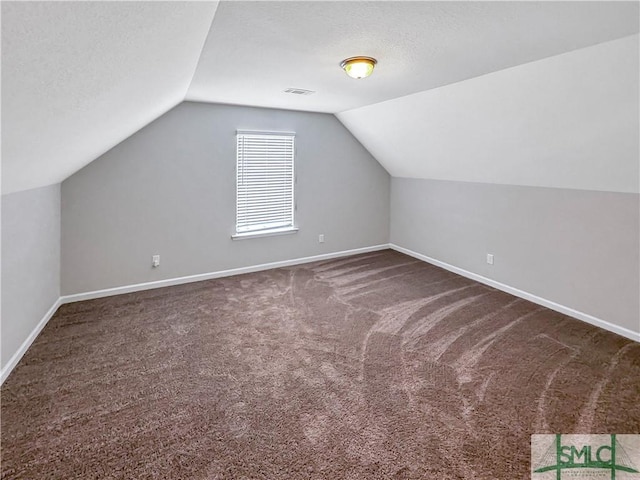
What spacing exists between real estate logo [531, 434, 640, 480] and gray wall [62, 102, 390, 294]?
3.86 meters

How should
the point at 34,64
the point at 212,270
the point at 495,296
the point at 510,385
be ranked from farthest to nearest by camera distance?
the point at 212,270, the point at 495,296, the point at 510,385, the point at 34,64

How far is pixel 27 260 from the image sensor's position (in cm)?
289

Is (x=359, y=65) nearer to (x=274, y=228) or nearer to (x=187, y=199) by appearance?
(x=187, y=199)

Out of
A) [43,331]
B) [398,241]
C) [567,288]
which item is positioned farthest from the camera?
[398,241]

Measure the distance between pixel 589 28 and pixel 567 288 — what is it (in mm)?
2561

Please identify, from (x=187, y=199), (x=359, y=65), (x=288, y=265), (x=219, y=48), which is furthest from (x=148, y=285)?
(x=359, y=65)

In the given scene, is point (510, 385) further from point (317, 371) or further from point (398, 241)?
point (398, 241)

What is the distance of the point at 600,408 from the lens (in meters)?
2.31

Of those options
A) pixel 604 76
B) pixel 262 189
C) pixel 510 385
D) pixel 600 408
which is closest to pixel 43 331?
pixel 262 189

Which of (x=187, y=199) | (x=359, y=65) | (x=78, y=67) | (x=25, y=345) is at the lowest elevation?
(x=25, y=345)

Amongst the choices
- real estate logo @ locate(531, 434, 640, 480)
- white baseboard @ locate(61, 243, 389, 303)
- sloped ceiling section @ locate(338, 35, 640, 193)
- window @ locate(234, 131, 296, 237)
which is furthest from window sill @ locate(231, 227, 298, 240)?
real estate logo @ locate(531, 434, 640, 480)

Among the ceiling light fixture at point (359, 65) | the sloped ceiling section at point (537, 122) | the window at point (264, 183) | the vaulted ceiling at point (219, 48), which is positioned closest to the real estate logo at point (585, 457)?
the sloped ceiling section at point (537, 122)

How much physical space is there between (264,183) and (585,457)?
4.20m

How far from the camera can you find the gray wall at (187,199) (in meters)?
3.98
